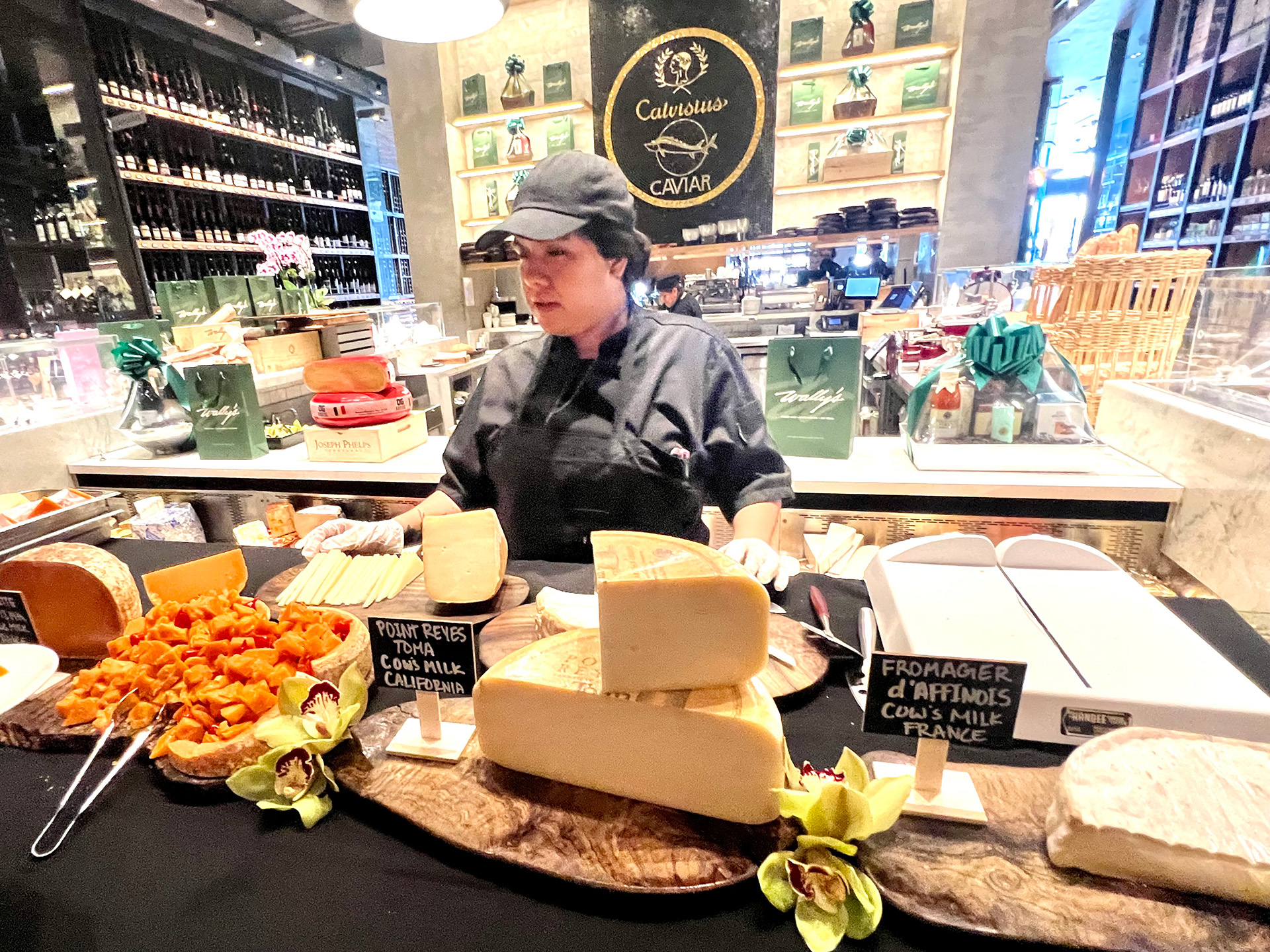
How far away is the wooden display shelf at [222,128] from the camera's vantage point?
15.8 feet

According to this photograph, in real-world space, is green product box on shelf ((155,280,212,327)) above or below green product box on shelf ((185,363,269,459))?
above

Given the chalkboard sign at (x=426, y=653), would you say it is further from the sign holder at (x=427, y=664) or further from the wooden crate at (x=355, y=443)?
the wooden crate at (x=355, y=443)

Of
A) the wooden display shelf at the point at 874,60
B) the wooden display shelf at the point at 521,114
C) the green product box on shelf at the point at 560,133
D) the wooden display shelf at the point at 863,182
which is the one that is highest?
the wooden display shelf at the point at 874,60

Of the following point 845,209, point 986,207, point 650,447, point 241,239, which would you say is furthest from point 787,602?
point 241,239

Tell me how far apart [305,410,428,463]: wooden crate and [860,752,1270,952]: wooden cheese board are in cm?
206

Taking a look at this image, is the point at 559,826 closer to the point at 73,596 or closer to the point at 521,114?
the point at 73,596

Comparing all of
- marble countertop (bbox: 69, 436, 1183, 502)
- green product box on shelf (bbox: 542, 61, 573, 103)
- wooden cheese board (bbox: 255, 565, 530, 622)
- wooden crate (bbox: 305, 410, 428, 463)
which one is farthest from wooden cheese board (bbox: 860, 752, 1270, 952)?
green product box on shelf (bbox: 542, 61, 573, 103)

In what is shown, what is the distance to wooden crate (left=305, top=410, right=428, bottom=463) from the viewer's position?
232 cm

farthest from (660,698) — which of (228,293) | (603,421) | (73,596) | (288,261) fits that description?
(288,261)

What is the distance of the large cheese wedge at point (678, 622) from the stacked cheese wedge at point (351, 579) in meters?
0.74

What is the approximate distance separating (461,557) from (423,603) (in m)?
0.12

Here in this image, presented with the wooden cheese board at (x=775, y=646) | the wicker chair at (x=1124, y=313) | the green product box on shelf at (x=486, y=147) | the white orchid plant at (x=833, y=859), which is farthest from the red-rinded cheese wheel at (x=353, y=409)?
the green product box on shelf at (x=486, y=147)

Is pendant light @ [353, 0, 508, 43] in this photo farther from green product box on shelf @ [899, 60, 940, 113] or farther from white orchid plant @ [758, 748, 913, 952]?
green product box on shelf @ [899, 60, 940, 113]

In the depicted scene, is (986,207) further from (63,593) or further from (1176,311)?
(63,593)
